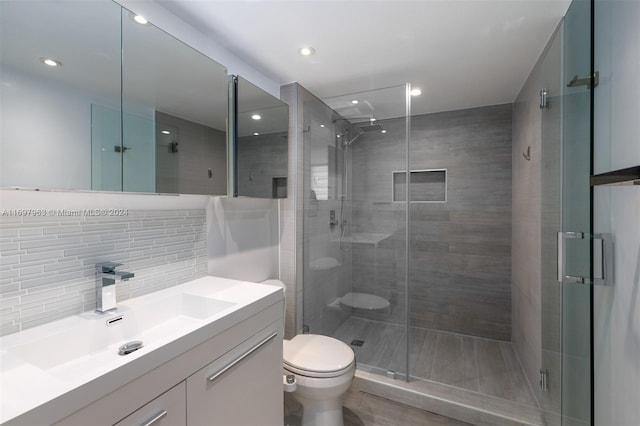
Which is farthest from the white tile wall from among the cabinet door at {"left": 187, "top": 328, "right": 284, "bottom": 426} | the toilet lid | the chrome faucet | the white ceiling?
the white ceiling

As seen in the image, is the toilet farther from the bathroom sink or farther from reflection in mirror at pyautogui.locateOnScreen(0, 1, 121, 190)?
reflection in mirror at pyautogui.locateOnScreen(0, 1, 121, 190)

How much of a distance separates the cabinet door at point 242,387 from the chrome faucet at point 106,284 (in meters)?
0.50

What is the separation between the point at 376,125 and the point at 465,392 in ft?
6.83

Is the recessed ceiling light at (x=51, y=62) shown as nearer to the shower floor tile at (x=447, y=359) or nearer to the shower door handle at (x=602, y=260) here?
the shower door handle at (x=602, y=260)

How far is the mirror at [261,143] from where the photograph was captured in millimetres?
1738

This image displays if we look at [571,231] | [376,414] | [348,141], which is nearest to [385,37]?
[348,141]

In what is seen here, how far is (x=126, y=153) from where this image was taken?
3.70ft

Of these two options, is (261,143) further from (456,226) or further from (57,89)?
(456,226)

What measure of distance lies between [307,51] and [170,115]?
3.15 feet

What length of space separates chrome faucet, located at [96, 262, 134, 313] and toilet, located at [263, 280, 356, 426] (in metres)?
0.99

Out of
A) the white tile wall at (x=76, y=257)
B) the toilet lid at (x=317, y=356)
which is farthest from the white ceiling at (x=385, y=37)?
the toilet lid at (x=317, y=356)

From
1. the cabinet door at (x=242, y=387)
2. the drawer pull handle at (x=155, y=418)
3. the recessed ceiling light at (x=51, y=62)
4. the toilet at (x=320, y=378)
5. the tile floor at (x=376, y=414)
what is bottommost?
Answer: the tile floor at (x=376, y=414)

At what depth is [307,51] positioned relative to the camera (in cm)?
179

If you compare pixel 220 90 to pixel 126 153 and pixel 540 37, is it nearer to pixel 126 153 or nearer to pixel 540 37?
pixel 126 153
